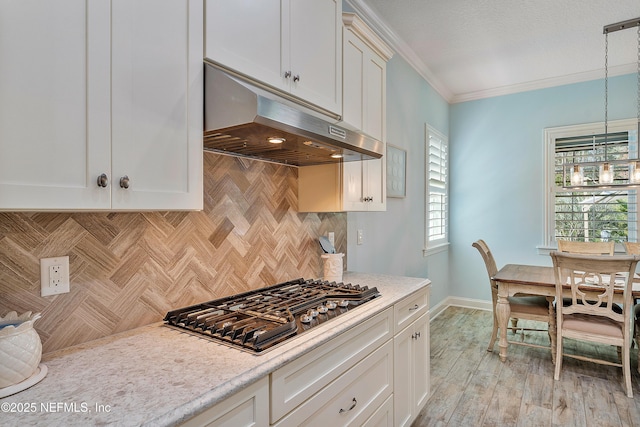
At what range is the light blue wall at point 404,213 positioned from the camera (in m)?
2.99

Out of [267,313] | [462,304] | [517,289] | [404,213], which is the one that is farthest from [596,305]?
[267,313]

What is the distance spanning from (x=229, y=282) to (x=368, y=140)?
992 millimetres

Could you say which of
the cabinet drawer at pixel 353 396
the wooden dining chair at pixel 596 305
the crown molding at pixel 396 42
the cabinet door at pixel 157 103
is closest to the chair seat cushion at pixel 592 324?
the wooden dining chair at pixel 596 305

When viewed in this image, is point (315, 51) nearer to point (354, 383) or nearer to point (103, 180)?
point (103, 180)

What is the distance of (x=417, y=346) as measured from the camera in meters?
2.17

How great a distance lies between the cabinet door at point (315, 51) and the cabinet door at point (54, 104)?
2.62 feet

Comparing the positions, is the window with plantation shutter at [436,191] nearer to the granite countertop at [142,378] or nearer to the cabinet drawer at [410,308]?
the cabinet drawer at [410,308]

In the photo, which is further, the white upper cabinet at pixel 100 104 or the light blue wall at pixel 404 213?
the light blue wall at pixel 404 213

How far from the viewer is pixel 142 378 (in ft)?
3.15

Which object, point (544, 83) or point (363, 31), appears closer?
point (363, 31)

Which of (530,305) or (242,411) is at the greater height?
(242,411)

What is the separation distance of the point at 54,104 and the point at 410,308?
6.13ft

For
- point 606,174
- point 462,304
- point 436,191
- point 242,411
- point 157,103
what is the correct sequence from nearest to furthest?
point 242,411 → point 157,103 → point 606,174 → point 436,191 → point 462,304

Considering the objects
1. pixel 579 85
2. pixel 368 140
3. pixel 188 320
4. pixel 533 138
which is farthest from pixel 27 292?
pixel 579 85
